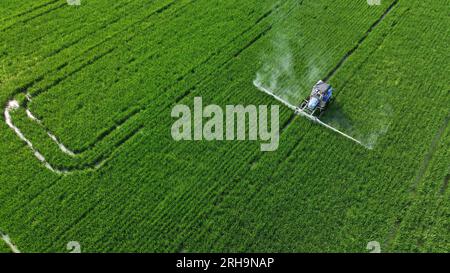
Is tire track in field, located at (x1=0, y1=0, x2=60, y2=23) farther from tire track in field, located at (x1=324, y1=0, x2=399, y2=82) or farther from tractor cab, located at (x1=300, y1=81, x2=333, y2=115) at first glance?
tire track in field, located at (x1=324, y1=0, x2=399, y2=82)

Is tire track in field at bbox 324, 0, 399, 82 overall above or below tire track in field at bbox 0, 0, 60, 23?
below

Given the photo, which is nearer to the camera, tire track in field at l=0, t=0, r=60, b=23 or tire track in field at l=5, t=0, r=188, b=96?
tire track in field at l=5, t=0, r=188, b=96

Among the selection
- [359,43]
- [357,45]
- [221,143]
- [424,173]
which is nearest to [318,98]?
[221,143]

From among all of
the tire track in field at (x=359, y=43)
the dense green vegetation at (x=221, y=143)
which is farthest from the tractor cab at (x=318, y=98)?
the tire track in field at (x=359, y=43)

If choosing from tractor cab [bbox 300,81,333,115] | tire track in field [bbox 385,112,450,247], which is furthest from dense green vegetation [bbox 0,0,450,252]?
tractor cab [bbox 300,81,333,115]

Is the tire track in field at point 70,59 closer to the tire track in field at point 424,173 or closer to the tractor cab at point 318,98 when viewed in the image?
the tractor cab at point 318,98
